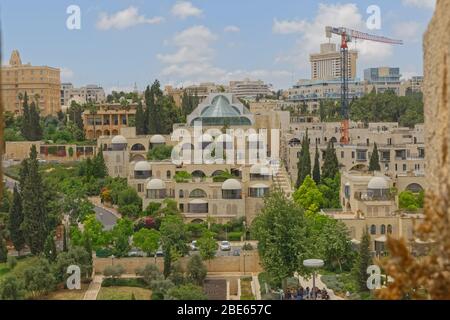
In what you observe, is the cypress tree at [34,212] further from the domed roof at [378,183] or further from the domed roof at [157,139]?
the domed roof at [157,139]

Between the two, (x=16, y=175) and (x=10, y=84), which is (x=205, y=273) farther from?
(x=10, y=84)

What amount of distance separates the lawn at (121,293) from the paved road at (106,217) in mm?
4742

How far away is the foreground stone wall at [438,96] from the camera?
6738 mm

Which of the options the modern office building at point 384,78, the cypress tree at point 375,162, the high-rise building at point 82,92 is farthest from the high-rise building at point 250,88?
the cypress tree at point 375,162

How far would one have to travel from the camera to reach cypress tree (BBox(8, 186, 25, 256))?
22.6 m

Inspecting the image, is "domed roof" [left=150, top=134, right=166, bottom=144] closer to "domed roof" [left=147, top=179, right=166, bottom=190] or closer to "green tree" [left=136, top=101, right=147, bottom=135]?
"green tree" [left=136, top=101, right=147, bottom=135]

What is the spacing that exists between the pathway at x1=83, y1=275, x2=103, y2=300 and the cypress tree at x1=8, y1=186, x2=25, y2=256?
3466mm

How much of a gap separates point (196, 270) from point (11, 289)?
446cm

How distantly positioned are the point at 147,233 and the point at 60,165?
1381 centimetres

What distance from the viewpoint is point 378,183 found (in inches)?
946

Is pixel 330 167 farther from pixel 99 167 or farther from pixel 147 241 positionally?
pixel 147 241

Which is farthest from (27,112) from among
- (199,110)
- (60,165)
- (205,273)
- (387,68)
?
(387,68)

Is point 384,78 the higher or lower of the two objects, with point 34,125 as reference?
higher

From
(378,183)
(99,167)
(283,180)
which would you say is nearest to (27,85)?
(99,167)
